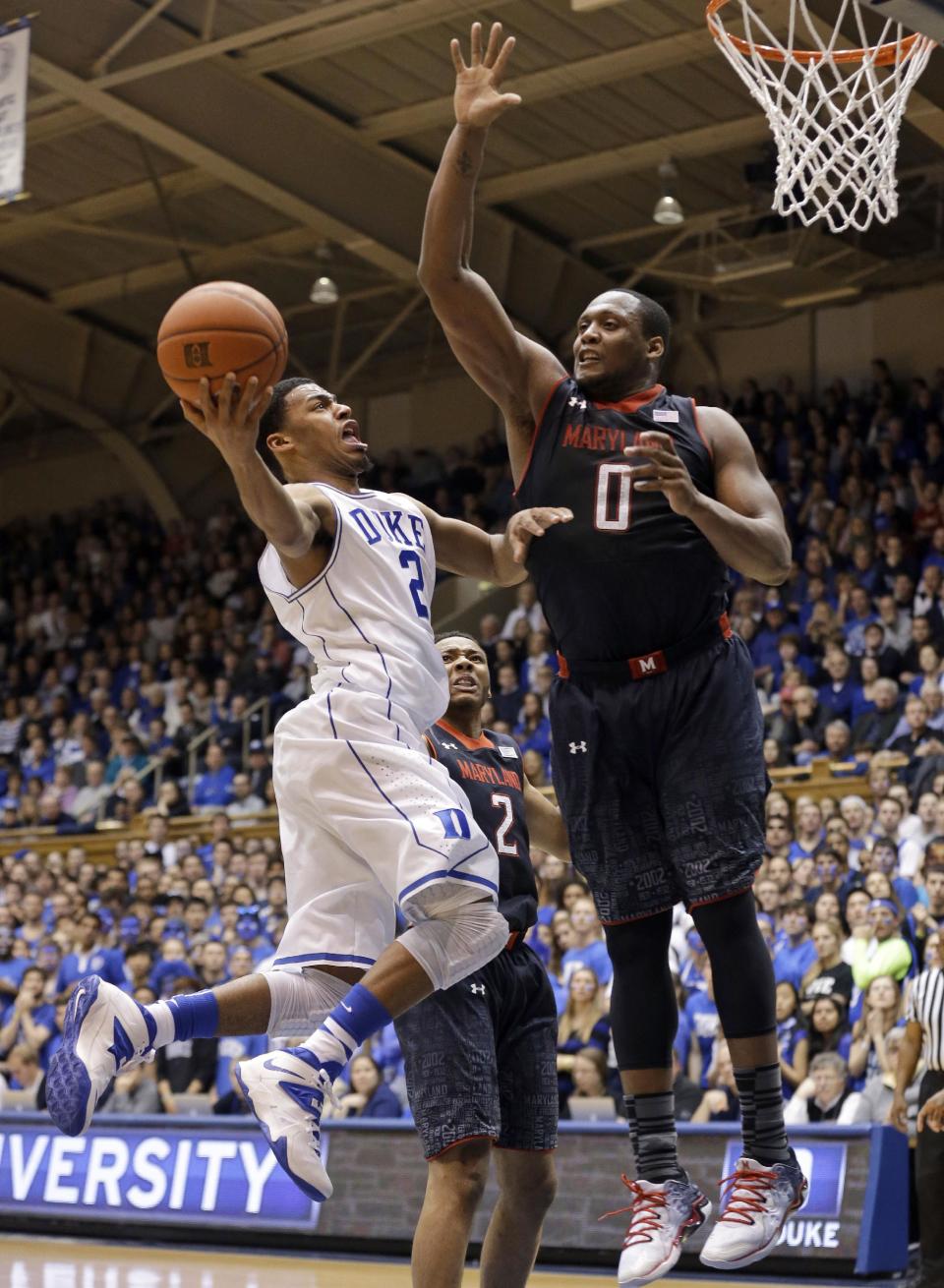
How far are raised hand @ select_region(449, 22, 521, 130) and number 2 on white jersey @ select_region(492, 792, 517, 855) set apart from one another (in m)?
2.44

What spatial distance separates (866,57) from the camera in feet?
21.8

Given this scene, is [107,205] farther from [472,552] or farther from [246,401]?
[246,401]

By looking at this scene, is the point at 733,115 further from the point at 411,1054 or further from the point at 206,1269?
the point at 411,1054

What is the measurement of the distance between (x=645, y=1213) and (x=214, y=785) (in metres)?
14.2

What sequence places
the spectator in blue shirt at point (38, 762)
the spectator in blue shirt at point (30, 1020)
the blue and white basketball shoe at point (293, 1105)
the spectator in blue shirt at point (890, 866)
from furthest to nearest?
the spectator in blue shirt at point (38, 762) → the spectator in blue shirt at point (30, 1020) → the spectator in blue shirt at point (890, 866) → the blue and white basketball shoe at point (293, 1105)

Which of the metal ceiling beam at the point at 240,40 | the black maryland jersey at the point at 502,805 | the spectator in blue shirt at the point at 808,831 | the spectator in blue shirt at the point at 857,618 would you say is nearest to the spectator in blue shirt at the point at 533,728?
the spectator in blue shirt at the point at 857,618

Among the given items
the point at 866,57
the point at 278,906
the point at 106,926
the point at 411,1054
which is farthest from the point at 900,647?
the point at 411,1054

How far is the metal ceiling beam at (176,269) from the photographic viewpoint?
67.2 ft

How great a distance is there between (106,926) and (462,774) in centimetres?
986

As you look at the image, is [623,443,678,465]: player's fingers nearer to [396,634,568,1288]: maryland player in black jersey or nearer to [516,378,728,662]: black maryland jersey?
[516,378,728,662]: black maryland jersey

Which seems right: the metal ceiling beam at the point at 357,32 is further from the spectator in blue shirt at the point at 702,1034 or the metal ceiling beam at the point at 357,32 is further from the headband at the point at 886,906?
the spectator in blue shirt at the point at 702,1034

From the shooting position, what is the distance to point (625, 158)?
18.1m

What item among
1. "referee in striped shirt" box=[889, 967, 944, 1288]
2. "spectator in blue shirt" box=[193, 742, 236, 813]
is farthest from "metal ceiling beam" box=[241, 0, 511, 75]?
"referee in striped shirt" box=[889, 967, 944, 1288]

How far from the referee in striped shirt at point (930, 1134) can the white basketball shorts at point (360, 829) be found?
413 centimetres
